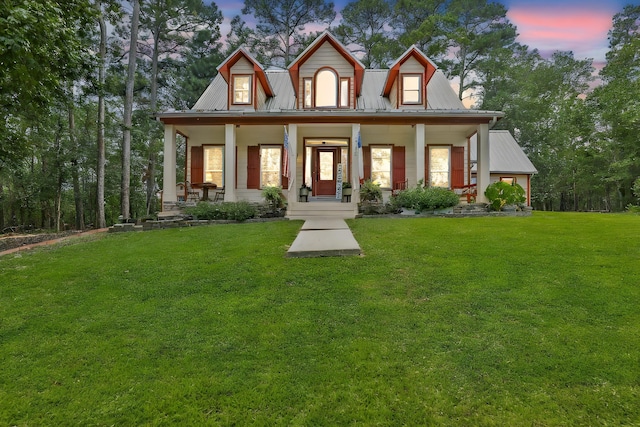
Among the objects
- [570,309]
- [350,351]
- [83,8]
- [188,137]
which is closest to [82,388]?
[350,351]

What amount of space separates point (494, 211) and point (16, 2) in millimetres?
12694

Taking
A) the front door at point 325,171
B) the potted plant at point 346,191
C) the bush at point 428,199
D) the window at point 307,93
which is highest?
the window at point 307,93

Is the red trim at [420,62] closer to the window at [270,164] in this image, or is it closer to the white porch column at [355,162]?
the white porch column at [355,162]

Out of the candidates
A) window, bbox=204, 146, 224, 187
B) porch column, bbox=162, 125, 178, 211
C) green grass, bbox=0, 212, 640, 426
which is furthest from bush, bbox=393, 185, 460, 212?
porch column, bbox=162, 125, 178, 211

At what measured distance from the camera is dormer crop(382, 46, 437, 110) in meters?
13.0

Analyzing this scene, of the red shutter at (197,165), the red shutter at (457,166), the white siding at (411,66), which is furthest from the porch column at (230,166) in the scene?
the red shutter at (457,166)

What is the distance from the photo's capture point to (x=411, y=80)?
13211 millimetres

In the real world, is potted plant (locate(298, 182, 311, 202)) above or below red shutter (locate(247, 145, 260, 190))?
below

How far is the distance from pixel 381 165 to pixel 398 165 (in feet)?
2.30

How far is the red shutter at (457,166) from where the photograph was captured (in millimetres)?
13875

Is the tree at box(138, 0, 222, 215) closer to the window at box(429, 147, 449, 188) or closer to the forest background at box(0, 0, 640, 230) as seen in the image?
the forest background at box(0, 0, 640, 230)

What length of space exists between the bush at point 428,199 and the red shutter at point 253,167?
6123 mm

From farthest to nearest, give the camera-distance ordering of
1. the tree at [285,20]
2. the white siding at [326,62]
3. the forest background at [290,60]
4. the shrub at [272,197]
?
the tree at [285,20]
the forest background at [290,60]
the white siding at [326,62]
the shrub at [272,197]

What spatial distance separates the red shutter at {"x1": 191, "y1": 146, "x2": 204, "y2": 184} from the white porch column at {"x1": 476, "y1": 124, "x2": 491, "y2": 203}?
10.9m
